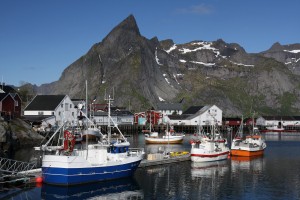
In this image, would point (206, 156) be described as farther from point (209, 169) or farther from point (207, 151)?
point (209, 169)

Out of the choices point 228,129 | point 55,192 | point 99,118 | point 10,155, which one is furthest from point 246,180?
point 228,129

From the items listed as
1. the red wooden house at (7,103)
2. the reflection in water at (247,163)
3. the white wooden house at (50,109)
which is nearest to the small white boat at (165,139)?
the white wooden house at (50,109)

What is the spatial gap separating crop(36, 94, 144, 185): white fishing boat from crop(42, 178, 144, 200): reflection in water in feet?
1.95

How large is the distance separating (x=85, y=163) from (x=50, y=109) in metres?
68.6

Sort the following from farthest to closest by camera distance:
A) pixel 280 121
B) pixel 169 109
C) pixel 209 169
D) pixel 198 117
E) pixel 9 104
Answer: pixel 280 121 < pixel 169 109 < pixel 198 117 < pixel 9 104 < pixel 209 169

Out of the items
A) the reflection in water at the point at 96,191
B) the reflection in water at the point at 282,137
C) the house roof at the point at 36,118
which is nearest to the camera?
the reflection in water at the point at 96,191

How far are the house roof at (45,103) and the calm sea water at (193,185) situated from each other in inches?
2238

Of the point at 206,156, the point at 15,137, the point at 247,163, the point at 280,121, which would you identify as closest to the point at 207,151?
the point at 206,156

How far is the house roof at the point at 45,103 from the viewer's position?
109 m

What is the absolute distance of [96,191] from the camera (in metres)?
40.5

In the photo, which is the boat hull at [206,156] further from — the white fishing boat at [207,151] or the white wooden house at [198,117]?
the white wooden house at [198,117]

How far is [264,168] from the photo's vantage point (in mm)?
58375

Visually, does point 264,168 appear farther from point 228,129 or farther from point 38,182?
point 228,129

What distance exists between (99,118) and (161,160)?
3095 inches
